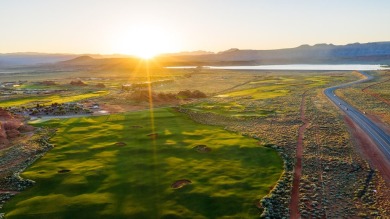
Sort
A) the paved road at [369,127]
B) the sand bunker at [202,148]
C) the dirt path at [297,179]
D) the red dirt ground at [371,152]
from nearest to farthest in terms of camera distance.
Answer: the dirt path at [297,179], the red dirt ground at [371,152], the sand bunker at [202,148], the paved road at [369,127]

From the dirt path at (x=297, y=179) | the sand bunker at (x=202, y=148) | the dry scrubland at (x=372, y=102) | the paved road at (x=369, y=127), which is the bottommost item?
the dirt path at (x=297, y=179)

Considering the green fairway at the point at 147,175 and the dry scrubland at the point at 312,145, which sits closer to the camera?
the green fairway at the point at 147,175

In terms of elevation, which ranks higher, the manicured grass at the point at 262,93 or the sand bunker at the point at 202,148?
the manicured grass at the point at 262,93

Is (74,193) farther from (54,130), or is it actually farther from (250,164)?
(54,130)

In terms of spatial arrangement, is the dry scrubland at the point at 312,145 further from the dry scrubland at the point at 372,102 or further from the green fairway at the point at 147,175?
the green fairway at the point at 147,175

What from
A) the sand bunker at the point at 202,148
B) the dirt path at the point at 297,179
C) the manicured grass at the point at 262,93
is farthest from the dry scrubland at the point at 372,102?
the sand bunker at the point at 202,148

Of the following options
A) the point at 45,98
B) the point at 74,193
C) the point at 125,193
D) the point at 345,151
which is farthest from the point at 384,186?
the point at 45,98

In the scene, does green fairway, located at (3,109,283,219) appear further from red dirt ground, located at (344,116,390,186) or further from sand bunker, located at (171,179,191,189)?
red dirt ground, located at (344,116,390,186)

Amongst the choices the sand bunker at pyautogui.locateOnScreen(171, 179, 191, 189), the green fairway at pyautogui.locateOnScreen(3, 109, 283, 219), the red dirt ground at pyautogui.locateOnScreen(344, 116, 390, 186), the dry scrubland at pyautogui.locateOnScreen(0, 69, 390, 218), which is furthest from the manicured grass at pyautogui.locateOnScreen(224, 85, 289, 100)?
the sand bunker at pyautogui.locateOnScreen(171, 179, 191, 189)
